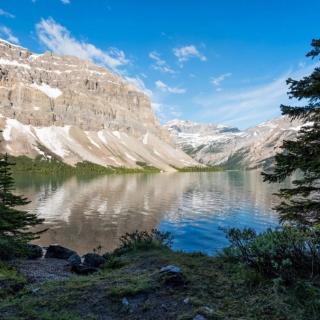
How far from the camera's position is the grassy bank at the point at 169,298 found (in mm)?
8680

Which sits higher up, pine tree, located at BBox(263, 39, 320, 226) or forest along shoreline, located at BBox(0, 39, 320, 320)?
pine tree, located at BBox(263, 39, 320, 226)

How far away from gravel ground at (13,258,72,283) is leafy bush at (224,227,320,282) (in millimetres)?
8215

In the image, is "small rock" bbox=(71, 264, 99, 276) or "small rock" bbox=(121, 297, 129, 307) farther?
"small rock" bbox=(71, 264, 99, 276)

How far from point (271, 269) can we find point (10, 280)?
8.93 m

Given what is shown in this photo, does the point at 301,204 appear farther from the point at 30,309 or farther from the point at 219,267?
the point at 30,309

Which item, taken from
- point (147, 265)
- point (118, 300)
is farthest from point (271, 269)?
point (147, 265)

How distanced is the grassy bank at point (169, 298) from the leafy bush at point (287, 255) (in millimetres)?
412

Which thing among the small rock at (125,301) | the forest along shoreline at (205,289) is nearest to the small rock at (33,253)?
the forest along shoreline at (205,289)

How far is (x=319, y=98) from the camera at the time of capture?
674 inches

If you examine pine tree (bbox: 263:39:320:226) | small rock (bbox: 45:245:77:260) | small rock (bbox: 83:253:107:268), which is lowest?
small rock (bbox: 45:245:77:260)

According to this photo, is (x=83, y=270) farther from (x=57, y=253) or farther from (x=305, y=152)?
(x=305, y=152)

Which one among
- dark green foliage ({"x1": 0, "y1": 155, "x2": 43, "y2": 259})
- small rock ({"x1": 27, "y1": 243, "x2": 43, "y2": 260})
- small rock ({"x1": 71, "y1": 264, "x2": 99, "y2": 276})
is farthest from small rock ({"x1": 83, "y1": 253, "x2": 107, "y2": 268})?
small rock ({"x1": 27, "y1": 243, "x2": 43, "y2": 260})

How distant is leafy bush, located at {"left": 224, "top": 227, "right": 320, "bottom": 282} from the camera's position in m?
9.85

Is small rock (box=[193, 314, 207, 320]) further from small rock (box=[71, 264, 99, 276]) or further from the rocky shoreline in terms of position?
small rock (box=[71, 264, 99, 276])
